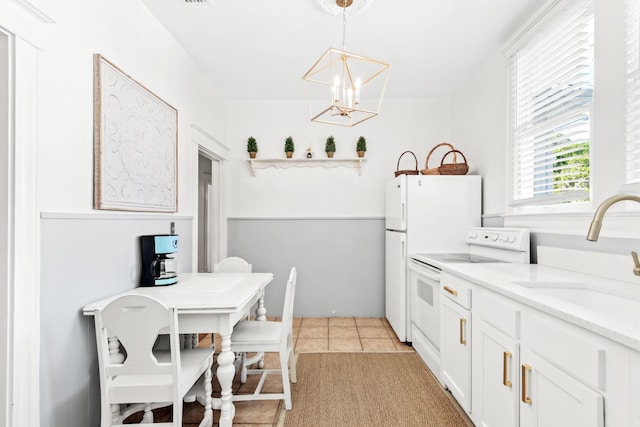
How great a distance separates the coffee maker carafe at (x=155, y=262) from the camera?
217 cm

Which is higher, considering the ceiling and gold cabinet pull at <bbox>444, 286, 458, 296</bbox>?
the ceiling

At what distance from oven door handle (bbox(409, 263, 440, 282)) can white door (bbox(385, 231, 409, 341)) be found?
0.71ft

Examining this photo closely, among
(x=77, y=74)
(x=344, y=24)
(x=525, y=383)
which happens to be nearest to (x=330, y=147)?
(x=344, y=24)

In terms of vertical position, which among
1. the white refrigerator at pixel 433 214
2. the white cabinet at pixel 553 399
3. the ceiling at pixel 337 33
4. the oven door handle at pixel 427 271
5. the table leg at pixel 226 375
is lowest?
the table leg at pixel 226 375

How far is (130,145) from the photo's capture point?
81.4 inches

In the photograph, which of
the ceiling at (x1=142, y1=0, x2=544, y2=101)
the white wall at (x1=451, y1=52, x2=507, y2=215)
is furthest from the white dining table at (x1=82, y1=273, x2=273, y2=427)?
the white wall at (x1=451, y1=52, x2=507, y2=215)

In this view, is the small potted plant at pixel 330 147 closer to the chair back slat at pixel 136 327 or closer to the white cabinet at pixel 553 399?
the chair back slat at pixel 136 327

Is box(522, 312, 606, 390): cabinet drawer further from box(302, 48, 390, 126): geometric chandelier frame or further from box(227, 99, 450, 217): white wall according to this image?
box(227, 99, 450, 217): white wall

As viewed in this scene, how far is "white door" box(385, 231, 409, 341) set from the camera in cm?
325

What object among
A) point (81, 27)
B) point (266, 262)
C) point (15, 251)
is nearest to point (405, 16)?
point (81, 27)

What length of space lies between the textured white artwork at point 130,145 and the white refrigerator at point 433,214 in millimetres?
1997

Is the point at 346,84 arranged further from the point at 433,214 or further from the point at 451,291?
the point at 451,291

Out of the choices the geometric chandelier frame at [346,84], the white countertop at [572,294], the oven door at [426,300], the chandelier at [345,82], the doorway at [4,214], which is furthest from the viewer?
the geometric chandelier frame at [346,84]

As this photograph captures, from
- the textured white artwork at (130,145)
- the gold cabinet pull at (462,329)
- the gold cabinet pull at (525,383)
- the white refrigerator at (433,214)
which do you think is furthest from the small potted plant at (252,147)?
the gold cabinet pull at (525,383)
